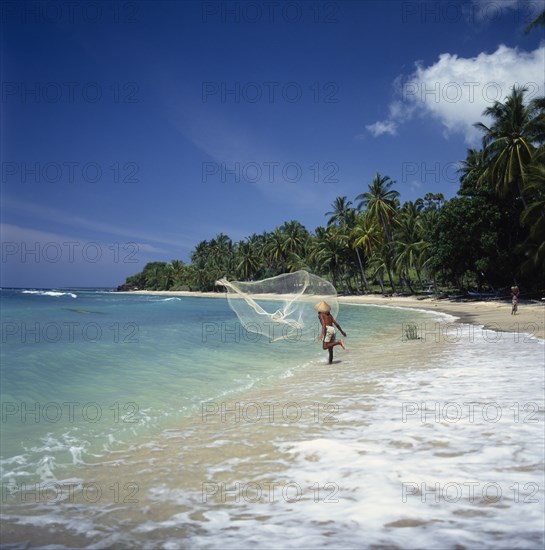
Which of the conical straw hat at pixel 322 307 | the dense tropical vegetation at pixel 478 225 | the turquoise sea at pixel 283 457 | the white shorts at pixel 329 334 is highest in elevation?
the dense tropical vegetation at pixel 478 225

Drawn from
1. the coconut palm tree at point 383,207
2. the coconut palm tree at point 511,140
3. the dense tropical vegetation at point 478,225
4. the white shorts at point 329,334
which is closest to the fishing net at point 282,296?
→ the white shorts at point 329,334

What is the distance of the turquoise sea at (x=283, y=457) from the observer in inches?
129

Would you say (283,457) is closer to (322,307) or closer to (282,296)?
(322,307)

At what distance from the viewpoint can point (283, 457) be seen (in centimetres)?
479

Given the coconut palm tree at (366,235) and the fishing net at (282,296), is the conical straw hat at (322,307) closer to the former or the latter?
the fishing net at (282,296)

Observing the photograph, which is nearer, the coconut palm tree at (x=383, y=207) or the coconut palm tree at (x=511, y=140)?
the coconut palm tree at (x=511, y=140)

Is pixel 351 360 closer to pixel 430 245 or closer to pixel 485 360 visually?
pixel 485 360

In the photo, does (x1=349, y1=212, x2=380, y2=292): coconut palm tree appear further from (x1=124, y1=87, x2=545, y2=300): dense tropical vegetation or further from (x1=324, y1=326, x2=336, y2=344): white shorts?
(x1=324, y1=326, x2=336, y2=344): white shorts

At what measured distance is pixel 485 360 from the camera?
10266 mm

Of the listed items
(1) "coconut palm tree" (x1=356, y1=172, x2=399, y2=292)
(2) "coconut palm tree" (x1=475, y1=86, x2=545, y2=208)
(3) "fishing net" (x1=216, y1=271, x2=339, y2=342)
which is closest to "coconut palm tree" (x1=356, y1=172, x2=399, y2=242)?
(1) "coconut palm tree" (x1=356, y1=172, x2=399, y2=292)

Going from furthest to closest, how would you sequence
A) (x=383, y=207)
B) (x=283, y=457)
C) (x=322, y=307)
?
(x=383, y=207), (x=322, y=307), (x=283, y=457)

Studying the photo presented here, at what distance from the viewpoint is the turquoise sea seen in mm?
3273

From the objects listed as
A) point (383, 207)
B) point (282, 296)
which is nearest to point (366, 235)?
point (383, 207)

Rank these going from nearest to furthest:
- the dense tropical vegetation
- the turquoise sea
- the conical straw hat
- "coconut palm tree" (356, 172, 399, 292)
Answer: the turquoise sea
the conical straw hat
the dense tropical vegetation
"coconut palm tree" (356, 172, 399, 292)
